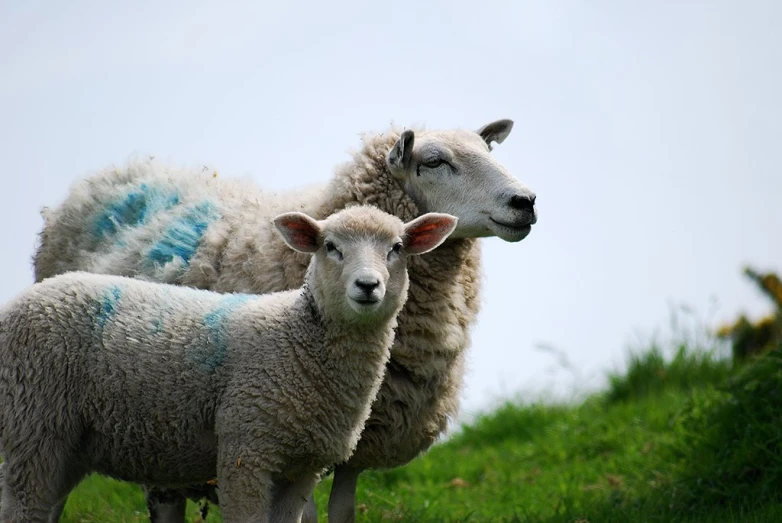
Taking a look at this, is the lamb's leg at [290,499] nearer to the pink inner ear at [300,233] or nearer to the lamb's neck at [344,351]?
the lamb's neck at [344,351]

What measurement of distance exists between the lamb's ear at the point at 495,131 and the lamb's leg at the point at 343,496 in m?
1.96

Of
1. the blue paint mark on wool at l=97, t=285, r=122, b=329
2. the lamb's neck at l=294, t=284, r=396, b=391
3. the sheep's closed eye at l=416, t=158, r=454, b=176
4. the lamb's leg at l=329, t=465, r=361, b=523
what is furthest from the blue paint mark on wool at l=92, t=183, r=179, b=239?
the lamb's neck at l=294, t=284, r=396, b=391

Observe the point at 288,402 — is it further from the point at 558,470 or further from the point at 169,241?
the point at 558,470

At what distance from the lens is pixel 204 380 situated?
446 cm

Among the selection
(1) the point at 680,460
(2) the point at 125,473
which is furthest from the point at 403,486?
(2) the point at 125,473

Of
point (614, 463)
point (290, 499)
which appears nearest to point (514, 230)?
Result: point (290, 499)

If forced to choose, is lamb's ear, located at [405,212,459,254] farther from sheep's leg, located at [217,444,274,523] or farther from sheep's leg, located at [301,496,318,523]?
sheep's leg, located at [301,496,318,523]

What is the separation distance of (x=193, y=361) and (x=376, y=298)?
80 centimetres

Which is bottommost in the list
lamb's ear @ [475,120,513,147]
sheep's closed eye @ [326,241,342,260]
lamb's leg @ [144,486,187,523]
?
lamb's leg @ [144,486,187,523]

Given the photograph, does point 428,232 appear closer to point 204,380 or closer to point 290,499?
point 204,380

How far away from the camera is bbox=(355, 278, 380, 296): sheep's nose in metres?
4.23

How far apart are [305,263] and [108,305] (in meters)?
1.18

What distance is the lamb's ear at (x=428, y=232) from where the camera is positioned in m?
4.74

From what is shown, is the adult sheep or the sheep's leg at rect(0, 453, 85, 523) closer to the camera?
the sheep's leg at rect(0, 453, 85, 523)
